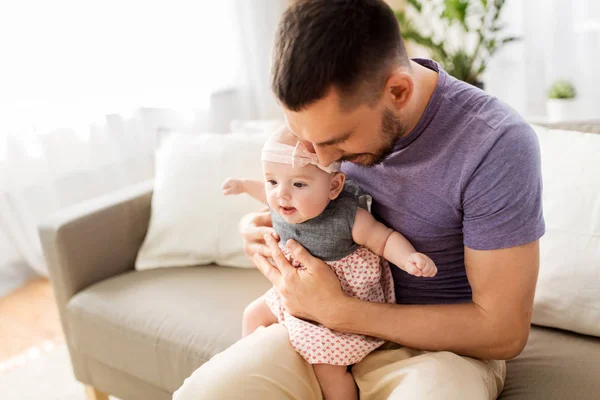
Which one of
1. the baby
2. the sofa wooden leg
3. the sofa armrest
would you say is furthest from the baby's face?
the sofa wooden leg

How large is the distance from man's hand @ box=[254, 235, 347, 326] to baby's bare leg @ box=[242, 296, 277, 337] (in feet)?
0.38

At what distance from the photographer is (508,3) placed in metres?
3.26

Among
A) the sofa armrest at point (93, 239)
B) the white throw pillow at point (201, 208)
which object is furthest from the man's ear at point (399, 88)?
the sofa armrest at point (93, 239)

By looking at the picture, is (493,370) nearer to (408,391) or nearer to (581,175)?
(408,391)

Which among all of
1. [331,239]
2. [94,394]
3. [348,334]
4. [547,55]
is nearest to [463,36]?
[547,55]

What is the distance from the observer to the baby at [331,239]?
1.21m

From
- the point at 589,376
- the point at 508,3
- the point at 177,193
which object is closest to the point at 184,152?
the point at 177,193

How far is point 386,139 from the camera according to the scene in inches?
44.2

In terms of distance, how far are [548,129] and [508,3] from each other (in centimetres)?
188

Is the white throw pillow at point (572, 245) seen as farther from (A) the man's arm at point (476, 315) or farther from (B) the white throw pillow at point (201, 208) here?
(B) the white throw pillow at point (201, 208)

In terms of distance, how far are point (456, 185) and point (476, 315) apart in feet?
0.82

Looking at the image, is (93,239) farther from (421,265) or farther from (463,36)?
(463,36)

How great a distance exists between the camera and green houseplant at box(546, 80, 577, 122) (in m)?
2.93

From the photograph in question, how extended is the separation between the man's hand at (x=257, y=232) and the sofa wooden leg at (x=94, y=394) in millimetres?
843
